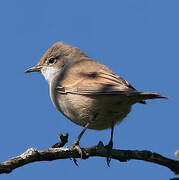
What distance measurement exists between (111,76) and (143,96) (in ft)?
3.80

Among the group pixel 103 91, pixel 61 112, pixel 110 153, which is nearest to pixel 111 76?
pixel 103 91

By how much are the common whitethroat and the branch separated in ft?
1.44

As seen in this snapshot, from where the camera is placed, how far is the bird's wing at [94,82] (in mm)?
5566

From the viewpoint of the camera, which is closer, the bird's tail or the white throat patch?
the bird's tail

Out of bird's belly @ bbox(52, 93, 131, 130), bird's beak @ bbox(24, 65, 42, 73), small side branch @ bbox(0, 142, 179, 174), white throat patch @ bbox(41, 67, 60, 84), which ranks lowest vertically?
small side branch @ bbox(0, 142, 179, 174)

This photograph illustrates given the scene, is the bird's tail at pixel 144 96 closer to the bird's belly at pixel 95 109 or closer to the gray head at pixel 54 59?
the bird's belly at pixel 95 109

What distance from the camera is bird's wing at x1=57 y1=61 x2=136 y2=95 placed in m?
5.57

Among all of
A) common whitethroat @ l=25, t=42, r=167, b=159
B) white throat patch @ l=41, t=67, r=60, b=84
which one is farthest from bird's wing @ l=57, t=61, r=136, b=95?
white throat patch @ l=41, t=67, r=60, b=84

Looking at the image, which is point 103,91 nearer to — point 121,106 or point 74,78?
point 121,106

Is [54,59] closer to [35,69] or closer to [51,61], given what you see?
[51,61]

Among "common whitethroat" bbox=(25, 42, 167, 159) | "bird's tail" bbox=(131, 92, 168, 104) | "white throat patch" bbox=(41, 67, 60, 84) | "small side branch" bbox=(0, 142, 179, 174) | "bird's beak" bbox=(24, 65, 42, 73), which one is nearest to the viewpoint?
"small side branch" bbox=(0, 142, 179, 174)

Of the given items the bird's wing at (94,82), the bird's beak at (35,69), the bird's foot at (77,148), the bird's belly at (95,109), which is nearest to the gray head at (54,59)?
the bird's beak at (35,69)

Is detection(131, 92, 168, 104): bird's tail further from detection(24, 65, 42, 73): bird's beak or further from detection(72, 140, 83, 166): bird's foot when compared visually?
detection(24, 65, 42, 73): bird's beak

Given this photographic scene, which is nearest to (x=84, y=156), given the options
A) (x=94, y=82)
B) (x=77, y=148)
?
(x=77, y=148)
